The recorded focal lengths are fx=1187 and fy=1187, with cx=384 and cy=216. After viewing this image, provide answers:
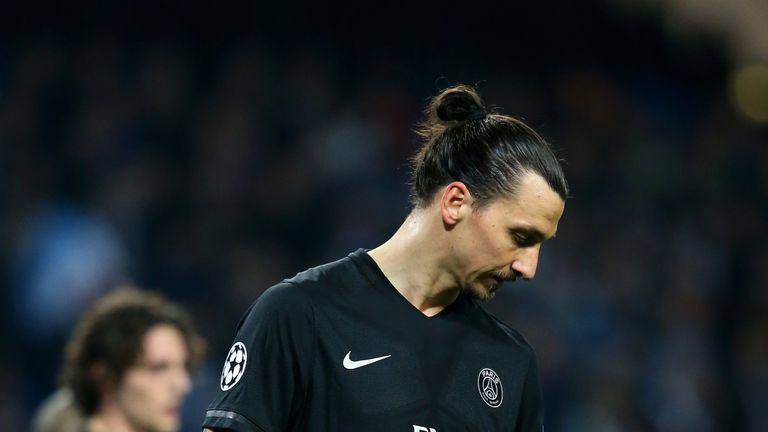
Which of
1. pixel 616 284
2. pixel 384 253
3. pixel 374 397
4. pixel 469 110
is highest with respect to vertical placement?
pixel 469 110

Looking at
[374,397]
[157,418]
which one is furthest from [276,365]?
[157,418]

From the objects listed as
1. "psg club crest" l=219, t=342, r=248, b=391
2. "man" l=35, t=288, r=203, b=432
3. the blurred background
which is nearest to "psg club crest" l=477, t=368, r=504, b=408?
"psg club crest" l=219, t=342, r=248, b=391

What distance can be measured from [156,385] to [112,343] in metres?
0.22

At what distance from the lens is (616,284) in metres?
8.12

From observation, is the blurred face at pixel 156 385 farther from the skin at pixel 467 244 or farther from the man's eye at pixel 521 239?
the man's eye at pixel 521 239

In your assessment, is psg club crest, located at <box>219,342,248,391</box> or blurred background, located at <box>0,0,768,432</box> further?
blurred background, located at <box>0,0,768,432</box>

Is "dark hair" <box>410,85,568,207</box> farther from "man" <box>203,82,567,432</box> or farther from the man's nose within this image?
the man's nose

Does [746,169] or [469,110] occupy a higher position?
[469,110]

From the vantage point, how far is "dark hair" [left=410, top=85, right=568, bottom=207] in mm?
2658

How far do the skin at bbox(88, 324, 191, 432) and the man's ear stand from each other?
1908 millimetres

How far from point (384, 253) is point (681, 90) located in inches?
316

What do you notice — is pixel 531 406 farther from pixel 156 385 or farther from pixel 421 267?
pixel 156 385

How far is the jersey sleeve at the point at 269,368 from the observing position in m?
2.44

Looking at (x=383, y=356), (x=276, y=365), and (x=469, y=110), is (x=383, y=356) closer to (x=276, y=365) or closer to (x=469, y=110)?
(x=276, y=365)
